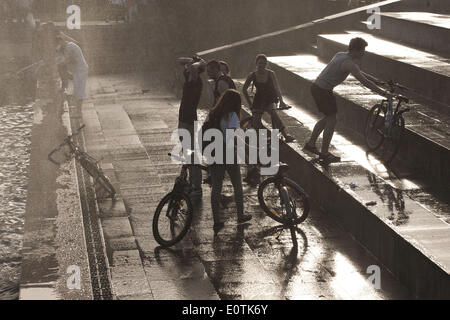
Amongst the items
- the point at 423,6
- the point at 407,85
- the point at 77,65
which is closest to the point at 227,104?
the point at 407,85

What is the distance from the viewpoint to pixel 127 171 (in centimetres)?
1327

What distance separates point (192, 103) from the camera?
11.6 meters

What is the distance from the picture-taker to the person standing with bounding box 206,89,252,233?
32.4ft

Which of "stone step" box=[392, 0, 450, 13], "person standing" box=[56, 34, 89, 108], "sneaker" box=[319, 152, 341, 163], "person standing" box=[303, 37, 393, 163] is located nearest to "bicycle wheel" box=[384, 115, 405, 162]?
"person standing" box=[303, 37, 393, 163]

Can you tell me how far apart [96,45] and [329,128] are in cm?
1803

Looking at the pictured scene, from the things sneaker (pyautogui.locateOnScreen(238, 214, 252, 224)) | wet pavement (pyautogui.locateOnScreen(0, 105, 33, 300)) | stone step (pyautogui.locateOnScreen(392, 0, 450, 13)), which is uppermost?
stone step (pyautogui.locateOnScreen(392, 0, 450, 13))

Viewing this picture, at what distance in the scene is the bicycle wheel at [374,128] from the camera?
12148 millimetres

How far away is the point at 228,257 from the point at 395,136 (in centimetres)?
351

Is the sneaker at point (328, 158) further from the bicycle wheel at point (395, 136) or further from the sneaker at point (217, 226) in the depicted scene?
the sneaker at point (217, 226)

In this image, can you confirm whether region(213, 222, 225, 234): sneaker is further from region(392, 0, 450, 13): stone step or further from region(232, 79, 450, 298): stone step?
region(392, 0, 450, 13): stone step

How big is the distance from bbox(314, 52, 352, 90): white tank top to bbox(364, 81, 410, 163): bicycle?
0.83m

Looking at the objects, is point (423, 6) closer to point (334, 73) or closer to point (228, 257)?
point (334, 73)

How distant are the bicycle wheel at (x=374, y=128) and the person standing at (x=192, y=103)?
8.74 ft
